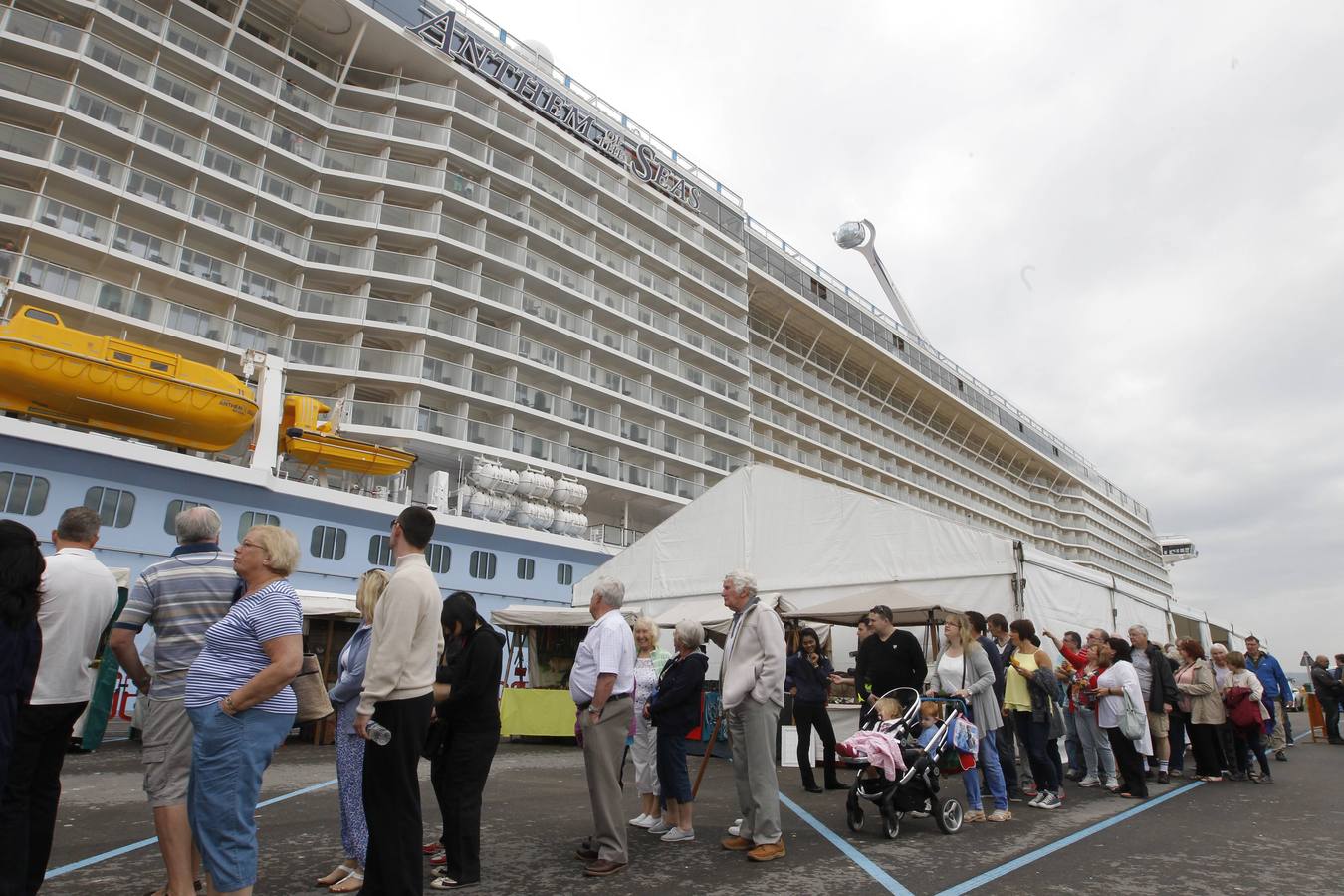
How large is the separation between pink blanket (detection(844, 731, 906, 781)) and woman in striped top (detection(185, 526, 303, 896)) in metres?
3.68

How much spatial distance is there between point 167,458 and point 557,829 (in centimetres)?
1514

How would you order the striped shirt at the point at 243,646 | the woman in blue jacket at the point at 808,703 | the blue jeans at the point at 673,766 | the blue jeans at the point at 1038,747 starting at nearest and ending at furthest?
1. the striped shirt at the point at 243,646
2. the blue jeans at the point at 673,766
3. the blue jeans at the point at 1038,747
4. the woman in blue jacket at the point at 808,703

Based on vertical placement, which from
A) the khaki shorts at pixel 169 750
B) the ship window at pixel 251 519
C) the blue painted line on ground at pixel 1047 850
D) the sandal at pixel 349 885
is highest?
the ship window at pixel 251 519

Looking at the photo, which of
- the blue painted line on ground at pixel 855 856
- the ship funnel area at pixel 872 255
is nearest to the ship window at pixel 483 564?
the blue painted line on ground at pixel 855 856

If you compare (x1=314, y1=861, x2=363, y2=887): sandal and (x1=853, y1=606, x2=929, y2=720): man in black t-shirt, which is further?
(x1=853, y1=606, x2=929, y2=720): man in black t-shirt

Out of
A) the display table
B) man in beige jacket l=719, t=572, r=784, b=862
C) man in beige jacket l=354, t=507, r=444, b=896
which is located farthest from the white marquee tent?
man in beige jacket l=354, t=507, r=444, b=896

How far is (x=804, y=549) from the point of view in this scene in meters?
12.5

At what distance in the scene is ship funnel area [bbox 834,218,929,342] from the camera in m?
61.3

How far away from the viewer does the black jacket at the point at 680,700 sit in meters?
5.31

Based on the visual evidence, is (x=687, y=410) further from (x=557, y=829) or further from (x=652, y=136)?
(x=557, y=829)

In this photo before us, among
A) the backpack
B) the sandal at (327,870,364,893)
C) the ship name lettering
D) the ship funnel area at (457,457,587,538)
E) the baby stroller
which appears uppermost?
the ship name lettering

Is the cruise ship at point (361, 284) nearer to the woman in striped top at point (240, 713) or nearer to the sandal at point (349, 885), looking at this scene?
the sandal at point (349, 885)

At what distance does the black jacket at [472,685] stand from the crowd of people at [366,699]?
0.03 feet

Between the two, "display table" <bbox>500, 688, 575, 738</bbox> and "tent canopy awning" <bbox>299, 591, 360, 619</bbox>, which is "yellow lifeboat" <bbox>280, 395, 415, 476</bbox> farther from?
"display table" <bbox>500, 688, 575, 738</bbox>
